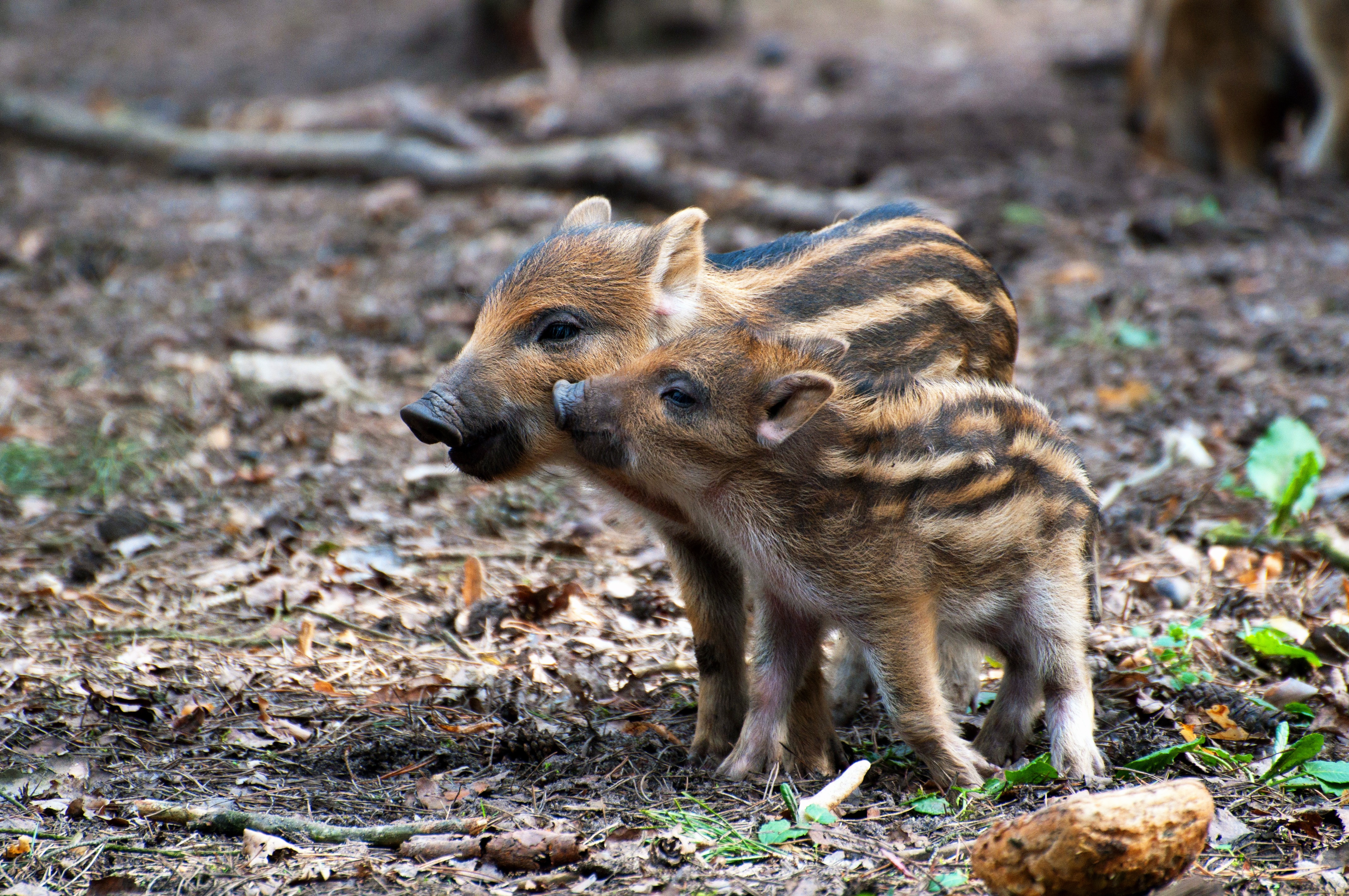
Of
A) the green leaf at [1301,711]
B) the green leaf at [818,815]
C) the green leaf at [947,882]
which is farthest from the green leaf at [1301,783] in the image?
the green leaf at [818,815]

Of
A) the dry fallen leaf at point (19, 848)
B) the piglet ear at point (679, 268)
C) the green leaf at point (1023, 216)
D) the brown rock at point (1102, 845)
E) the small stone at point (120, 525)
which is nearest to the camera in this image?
the brown rock at point (1102, 845)

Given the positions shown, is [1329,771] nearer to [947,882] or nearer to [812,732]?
[947,882]

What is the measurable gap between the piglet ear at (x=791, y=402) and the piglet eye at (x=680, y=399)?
0.65 ft

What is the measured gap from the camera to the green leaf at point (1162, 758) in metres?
3.31

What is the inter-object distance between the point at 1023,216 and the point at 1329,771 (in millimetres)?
6426

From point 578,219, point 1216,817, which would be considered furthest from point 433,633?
point 1216,817

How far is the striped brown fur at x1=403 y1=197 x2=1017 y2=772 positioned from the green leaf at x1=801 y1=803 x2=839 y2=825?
41 centimetres

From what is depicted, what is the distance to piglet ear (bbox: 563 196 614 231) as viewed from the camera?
447 cm

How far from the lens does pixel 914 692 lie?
133 inches

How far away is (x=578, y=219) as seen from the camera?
4.51 m

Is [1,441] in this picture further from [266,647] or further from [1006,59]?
[1006,59]

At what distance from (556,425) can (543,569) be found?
4.85ft

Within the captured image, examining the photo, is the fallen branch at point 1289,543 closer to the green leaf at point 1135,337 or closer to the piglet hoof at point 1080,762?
the piglet hoof at point 1080,762

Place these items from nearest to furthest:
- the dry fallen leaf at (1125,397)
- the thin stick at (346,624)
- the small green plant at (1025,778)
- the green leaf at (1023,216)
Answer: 1. the small green plant at (1025,778)
2. the thin stick at (346,624)
3. the dry fallen leaf at (1125,397)
4. the green leaf at (1023,216)
